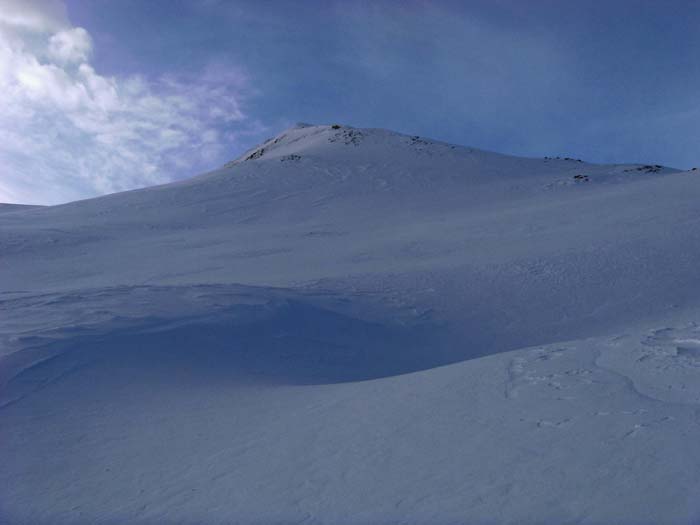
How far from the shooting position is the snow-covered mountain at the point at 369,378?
9.92ft

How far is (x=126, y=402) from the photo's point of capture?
4.73m

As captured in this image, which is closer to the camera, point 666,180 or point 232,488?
point 232,488

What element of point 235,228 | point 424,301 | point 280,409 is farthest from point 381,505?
point 235,228

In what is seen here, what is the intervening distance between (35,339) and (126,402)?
149cm

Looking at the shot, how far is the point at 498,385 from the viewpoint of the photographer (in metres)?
4.42

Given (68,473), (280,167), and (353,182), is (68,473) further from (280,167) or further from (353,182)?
(280,167)

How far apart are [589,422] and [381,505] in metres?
1.43

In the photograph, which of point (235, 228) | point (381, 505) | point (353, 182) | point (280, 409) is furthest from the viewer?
point (353, 182)

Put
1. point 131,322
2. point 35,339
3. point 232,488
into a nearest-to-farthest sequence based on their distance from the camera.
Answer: point 232,488 < point 35,339 < point 131,322

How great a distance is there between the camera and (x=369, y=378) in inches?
241

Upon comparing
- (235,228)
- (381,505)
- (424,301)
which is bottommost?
(381,505)

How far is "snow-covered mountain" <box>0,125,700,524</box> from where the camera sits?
302 centimetres

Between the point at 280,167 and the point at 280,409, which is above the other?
the point at 280,167

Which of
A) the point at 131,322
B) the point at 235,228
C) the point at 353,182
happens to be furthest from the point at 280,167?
the point at 131,322
